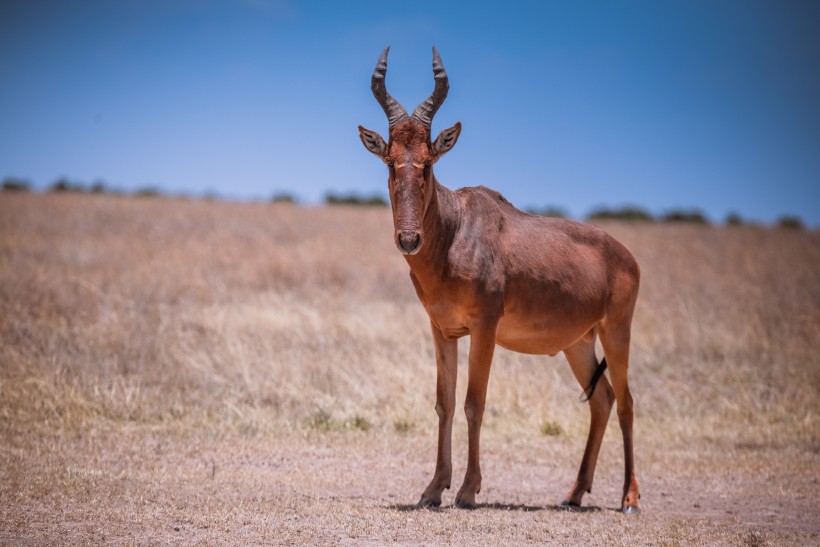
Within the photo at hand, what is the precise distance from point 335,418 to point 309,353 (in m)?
2.44

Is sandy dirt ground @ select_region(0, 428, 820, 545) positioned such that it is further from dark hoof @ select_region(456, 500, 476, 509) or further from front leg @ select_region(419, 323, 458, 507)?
front leg @ select_region(419, 323, 458, 507)

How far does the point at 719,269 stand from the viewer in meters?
26.5

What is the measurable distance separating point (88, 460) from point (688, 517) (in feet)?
18.8

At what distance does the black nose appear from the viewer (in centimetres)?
671

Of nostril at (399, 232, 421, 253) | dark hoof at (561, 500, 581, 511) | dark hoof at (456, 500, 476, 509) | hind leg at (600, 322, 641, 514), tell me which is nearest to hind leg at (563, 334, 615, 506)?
dark hoof at (561, 500, 581, 511)

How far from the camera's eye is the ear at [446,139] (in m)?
7.28

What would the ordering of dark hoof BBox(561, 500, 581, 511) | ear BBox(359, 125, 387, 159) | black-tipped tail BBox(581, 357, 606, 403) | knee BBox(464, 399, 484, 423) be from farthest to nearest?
black-tipped tail BBox(581, 357, 606, 403) < dark hoof BBox(561, 500, 581, 511) < knee BBox(464, 399, 484, 423) < ear BBox(359, 125, 387, 159)

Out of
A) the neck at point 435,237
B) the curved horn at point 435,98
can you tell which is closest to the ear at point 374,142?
the curved horn at point 435,98

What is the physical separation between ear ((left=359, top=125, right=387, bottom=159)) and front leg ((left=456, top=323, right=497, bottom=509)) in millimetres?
1753

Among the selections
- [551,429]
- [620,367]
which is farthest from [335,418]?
[620,367]

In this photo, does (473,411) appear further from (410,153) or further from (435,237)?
(410,153)

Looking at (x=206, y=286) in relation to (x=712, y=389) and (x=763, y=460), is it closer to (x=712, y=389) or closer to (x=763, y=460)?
(x=712, y=389)

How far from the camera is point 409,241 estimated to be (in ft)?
22.1

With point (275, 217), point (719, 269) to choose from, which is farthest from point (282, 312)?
point (275, 217)
